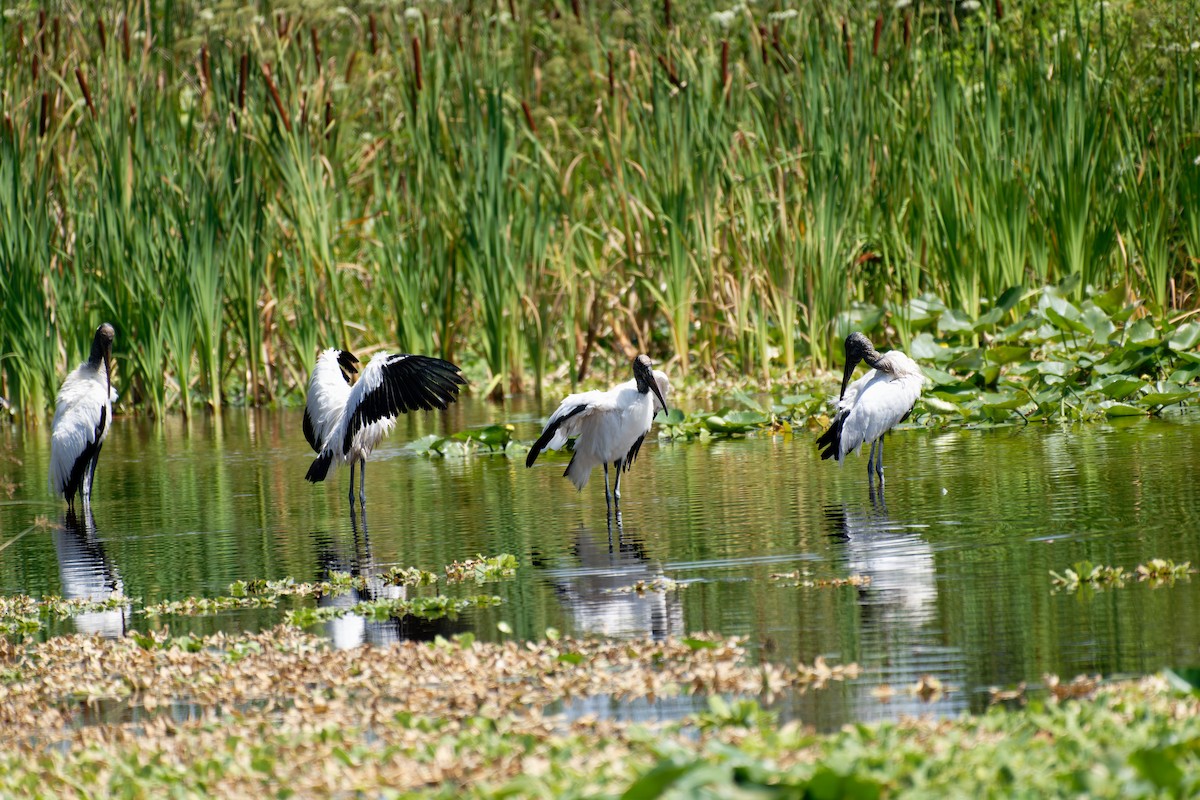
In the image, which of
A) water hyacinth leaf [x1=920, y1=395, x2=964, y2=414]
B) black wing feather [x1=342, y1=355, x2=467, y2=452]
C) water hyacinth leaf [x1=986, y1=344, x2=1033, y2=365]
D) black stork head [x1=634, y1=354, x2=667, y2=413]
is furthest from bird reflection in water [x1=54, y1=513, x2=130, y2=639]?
water hyacinth leaf [x1=986, y1=344, x2=1033, y2=365]

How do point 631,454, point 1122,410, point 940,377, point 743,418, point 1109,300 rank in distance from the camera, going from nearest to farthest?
point 631,454, point 1122,410, point 743,418, point 940,377, point 1109,300

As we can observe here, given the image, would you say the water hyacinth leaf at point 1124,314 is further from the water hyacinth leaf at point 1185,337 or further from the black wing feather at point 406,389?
the black wing feather at point 406,389

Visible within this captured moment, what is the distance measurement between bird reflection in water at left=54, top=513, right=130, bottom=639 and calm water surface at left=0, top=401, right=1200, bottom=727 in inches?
0.9

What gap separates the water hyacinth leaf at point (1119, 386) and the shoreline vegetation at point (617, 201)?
826 mm


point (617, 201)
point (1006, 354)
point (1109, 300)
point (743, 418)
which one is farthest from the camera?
point (617, 201)

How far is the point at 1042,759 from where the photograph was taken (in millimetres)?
3662

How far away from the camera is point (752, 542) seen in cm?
739

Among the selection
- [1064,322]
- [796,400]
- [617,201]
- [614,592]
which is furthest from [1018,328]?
[614,592]

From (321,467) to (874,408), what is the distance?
312cm

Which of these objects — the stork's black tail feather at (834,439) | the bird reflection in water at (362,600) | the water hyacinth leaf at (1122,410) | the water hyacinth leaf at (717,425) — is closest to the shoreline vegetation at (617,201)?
the water hyacinth leaf at (1122,410)

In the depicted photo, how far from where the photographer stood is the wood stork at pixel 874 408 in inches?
360

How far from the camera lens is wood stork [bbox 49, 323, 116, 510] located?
1030cm

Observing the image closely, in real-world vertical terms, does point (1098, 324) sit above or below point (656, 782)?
above

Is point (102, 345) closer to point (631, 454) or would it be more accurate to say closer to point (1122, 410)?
point (631, 454)
